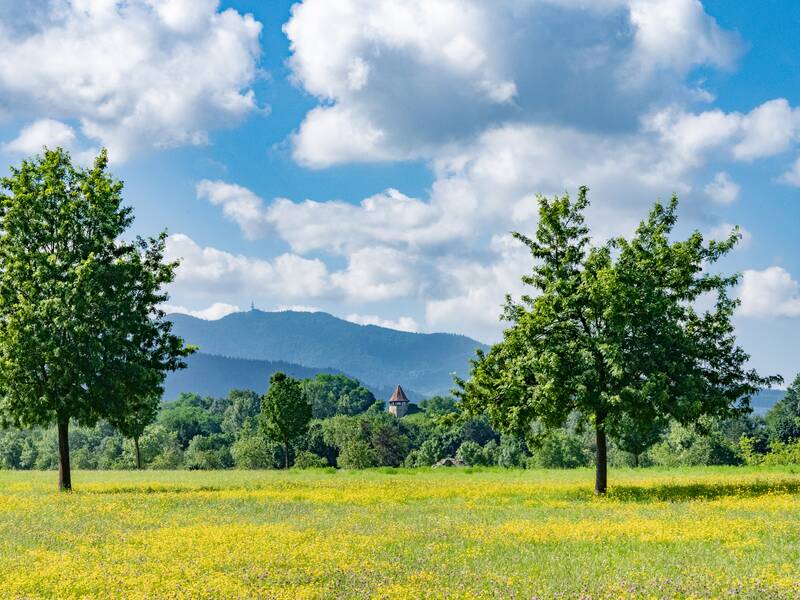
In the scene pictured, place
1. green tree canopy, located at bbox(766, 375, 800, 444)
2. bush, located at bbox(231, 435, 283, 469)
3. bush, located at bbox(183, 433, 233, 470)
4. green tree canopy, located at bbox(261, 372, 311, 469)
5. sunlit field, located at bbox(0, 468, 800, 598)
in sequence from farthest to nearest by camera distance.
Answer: green tree canopy, located at bbox(766, 375, 800, 444)
bush, located at bbox(183, 433, 233, 470)
bush, located at bbox(231, 435, 283, 469)
green tree canopy, located at bbox(261, 372, 311, 469)
sunlit field, located at bbox(0, 468, 800, 598)

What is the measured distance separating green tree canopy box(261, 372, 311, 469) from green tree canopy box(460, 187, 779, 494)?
45606 mm

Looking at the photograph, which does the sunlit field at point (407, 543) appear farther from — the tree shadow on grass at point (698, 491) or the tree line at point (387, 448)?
the tree line at point (387, 448)

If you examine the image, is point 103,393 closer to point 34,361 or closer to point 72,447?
point 34,361

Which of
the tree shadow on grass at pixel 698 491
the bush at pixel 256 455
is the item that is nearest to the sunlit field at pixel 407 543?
the tree shadow on grass at pixel 698 491

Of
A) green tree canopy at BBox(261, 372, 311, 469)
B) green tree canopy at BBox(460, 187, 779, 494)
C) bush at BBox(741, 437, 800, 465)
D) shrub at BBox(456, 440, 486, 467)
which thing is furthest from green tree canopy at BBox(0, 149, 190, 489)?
shrub at BBox(456, 440, 486, 467)

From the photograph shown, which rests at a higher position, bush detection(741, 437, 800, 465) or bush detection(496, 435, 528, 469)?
bush detection(741, 437, 800, 465)

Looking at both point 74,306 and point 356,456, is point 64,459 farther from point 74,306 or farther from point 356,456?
point 356,456

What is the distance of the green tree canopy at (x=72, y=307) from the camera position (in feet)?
120

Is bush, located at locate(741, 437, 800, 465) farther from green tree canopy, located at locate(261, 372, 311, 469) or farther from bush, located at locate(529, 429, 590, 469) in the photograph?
green tree canopy, located at locate(261, 372, 311, 469)

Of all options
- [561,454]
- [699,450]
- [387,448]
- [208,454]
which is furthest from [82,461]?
[699,450]

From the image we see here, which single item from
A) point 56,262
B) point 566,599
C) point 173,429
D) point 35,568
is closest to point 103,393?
point 56,262

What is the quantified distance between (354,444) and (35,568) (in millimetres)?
105969

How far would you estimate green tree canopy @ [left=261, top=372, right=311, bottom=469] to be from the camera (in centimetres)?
7906

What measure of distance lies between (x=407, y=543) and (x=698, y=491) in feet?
64.6
